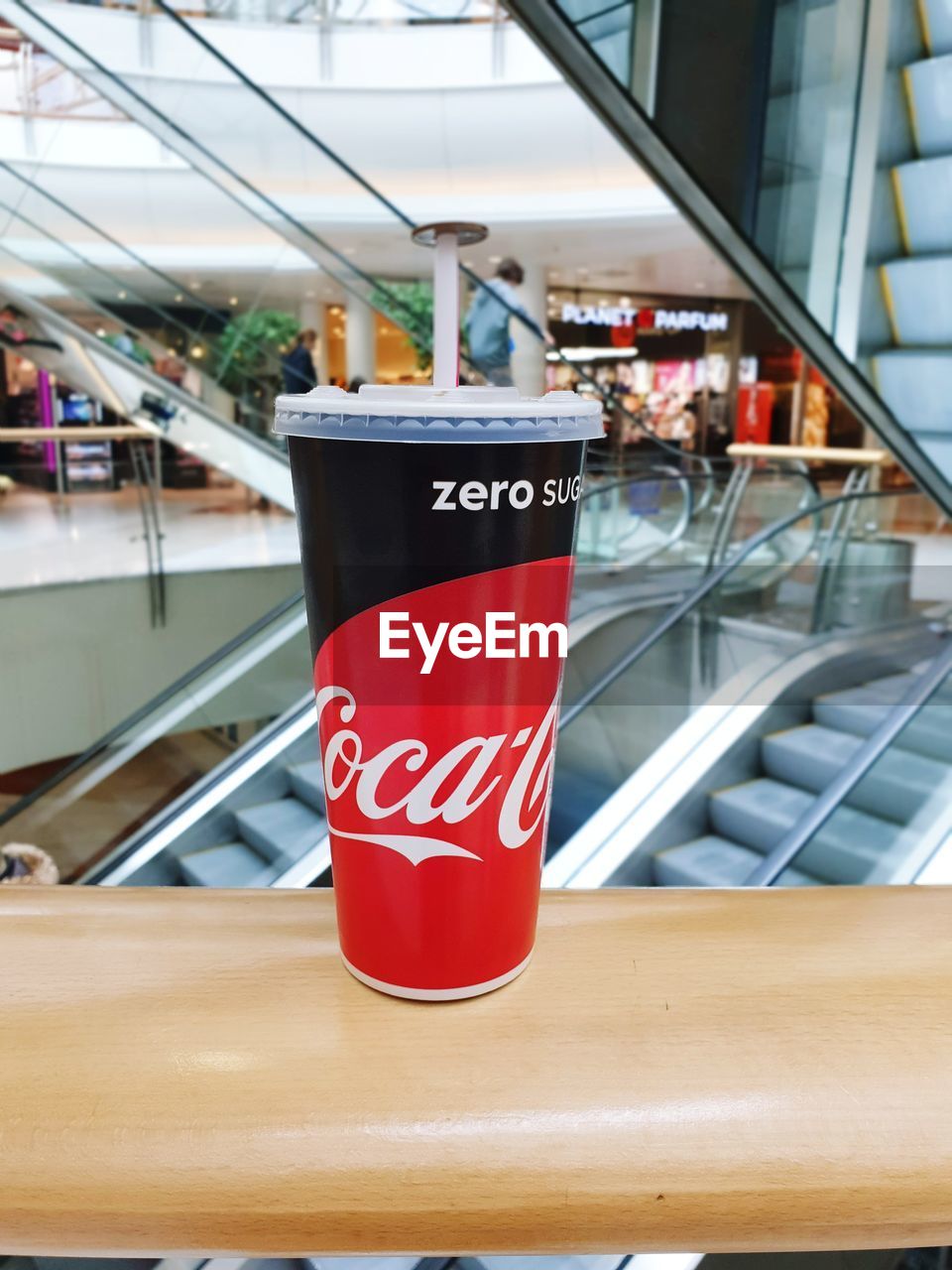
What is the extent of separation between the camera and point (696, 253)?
1420cm

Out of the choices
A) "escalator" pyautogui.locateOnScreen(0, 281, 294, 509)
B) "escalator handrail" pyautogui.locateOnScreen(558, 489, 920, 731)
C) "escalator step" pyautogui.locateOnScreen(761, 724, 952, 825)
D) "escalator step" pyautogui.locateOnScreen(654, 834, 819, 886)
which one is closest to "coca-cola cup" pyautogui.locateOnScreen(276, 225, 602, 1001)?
"escalator handrail" pyautogui.locateOnScreen(558, 489, 920, 731)

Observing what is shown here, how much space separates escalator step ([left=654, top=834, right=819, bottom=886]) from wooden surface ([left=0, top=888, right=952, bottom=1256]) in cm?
260

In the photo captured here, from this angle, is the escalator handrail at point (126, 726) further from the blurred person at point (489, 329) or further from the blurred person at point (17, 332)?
the blurred person at point (17, 332)

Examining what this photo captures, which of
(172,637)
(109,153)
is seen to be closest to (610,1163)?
(172,637)

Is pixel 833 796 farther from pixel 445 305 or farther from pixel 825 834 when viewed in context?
pixel 445 305

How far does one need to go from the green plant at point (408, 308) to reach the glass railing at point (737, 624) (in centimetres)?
210

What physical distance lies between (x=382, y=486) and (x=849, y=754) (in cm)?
262

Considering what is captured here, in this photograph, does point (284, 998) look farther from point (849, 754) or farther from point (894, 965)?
point (849, 754)

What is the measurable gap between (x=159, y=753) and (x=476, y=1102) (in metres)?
3.56

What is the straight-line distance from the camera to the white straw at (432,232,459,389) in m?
0.49

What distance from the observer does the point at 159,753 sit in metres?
3.71

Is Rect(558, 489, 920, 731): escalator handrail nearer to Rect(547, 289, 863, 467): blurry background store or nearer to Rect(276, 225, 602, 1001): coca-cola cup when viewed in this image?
Rect(276, 225, 602, 1001): coca-cola cup

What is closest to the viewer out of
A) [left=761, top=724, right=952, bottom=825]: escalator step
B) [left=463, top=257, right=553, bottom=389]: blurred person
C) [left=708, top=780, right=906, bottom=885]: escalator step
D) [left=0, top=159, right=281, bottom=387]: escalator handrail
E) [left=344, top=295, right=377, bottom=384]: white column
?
[left=708, top=780, right=906, bottom=885]: escalator step

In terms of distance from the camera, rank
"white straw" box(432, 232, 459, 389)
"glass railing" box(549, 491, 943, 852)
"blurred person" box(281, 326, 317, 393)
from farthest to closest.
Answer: "blurred person" box(281, 326, 317, 393)
"glass railing" box(549, 491, 943, 852)
"white straw" box(432, 232, 459, 389)
